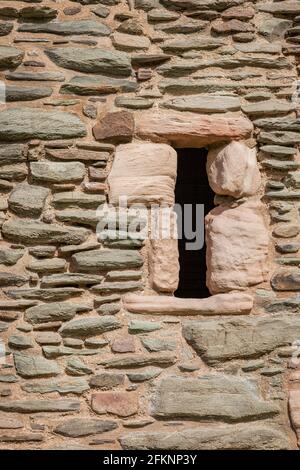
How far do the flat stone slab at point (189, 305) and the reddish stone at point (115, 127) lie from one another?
0.81m

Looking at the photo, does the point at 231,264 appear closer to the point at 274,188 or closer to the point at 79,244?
the point at 274,188

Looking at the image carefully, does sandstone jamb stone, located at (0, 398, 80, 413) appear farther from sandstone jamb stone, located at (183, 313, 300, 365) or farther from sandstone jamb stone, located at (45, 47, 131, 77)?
sandstone jamb stone, located at (45, 47, 131, 77)

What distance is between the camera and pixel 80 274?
3.20 metres

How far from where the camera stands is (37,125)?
3264mm

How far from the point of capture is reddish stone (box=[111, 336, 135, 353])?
10.4 feet

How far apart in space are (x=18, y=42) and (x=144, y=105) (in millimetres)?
722

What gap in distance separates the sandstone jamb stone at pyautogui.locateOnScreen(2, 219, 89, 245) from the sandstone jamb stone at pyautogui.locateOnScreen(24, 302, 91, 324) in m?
0.31

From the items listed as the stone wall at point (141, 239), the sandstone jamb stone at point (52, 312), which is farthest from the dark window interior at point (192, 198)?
the sandstone jamb stone at point (52, 312)

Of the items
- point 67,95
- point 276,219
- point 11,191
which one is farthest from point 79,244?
point 276,219

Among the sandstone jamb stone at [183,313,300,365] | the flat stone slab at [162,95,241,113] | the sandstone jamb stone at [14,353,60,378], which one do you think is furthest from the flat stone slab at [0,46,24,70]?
the sandstone jamb stone at [183,313,300,365]

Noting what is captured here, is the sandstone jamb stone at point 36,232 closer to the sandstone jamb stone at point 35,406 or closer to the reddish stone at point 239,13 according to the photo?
the sandstone jamb stone at point 35,406

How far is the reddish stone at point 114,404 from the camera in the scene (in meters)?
3.12

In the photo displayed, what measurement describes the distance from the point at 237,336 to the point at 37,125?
146cm

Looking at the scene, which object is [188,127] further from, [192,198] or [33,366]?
[192,198]
